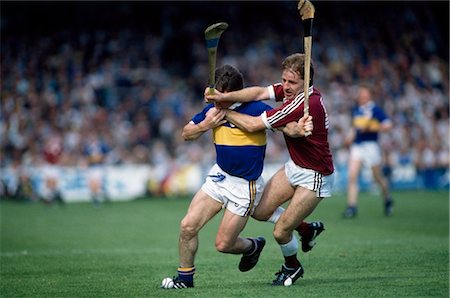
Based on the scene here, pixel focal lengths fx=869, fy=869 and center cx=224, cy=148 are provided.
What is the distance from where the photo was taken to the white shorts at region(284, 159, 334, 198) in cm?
947

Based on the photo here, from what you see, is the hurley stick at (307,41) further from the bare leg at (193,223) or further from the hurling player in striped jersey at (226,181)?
the bare leg at (193,223)

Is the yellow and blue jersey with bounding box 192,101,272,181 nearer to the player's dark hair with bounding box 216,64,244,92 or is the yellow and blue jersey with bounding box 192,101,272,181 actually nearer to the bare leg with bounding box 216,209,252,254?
the player's dark hair with bounding box 216,64,244,92

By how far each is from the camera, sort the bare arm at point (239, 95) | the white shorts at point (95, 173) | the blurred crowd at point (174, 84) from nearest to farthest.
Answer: the bare arm at point (239, 95) → the white shorts at point (95, 173) → the blurred crowd at point (174, 84)

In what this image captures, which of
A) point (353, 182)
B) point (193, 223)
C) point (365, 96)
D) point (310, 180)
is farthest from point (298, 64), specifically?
point (365, 96)

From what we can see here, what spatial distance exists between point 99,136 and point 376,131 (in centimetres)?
1188

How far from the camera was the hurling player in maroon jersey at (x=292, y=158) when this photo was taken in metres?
9.15

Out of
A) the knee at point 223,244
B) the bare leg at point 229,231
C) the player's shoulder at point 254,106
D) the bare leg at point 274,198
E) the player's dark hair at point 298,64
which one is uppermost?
the player's dark hair at point 298,64

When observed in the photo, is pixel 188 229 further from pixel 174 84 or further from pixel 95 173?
pixel 174 84

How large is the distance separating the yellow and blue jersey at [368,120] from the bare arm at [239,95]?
32.2 feet

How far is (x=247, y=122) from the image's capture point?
914cm

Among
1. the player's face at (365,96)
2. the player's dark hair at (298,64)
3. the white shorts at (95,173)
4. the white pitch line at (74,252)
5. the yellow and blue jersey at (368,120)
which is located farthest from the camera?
the white shorts at (95,173)

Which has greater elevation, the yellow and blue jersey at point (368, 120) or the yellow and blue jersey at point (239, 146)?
the yellow and blue jersey at point (239, 146)

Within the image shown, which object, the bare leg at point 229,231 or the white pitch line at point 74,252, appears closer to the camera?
the bare leg at point 229,231

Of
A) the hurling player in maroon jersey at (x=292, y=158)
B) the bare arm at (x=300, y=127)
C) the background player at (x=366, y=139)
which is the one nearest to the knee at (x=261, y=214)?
the hurling player in maroon jersey at (x=292, y=158)
